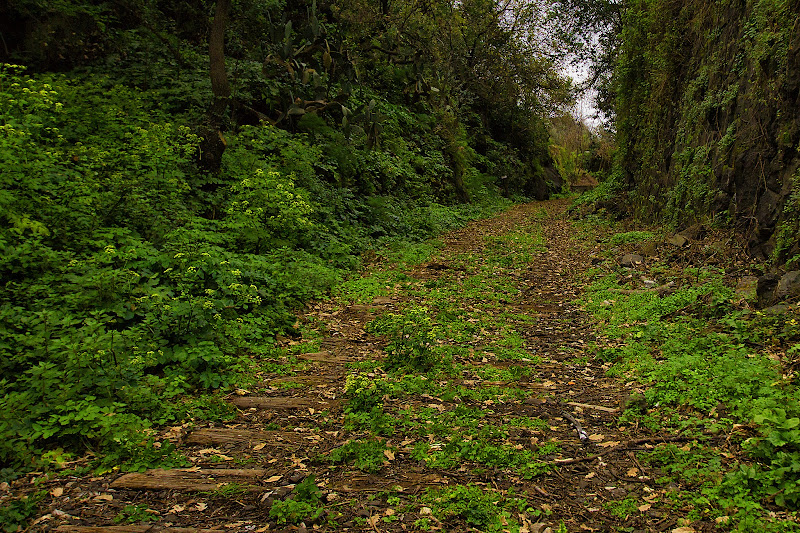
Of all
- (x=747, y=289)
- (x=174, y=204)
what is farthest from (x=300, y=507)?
(x=747, y=289)

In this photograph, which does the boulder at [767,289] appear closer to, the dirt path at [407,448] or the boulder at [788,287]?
the boulder at [788,287]

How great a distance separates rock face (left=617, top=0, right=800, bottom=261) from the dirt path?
3.30 metres

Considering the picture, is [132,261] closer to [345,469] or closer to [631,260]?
[345,469]

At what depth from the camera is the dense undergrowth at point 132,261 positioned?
12.8 feet

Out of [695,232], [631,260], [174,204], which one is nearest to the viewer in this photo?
[174,204]

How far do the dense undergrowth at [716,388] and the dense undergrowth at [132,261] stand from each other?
3653 mm

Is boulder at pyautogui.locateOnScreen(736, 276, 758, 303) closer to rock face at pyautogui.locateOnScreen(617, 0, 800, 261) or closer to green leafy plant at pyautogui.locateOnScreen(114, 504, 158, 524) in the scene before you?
rock face at pyautogui.locateOnScreen(617, 0, 800, 261)

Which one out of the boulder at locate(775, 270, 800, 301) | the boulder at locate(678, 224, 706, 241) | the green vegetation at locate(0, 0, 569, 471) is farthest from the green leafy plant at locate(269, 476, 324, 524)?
the boulder at locate(678, 224, 706, 241)

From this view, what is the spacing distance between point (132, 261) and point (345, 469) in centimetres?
362

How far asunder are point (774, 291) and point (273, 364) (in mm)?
5248

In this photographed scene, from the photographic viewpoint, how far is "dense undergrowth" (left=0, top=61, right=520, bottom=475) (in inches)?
153

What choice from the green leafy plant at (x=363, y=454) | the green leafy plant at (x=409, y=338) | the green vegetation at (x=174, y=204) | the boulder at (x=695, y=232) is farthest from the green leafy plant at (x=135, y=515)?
the boulder at (x=695, y=232)

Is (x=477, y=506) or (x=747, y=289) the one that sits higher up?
(x=747, y=289)

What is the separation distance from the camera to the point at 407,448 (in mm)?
3879
